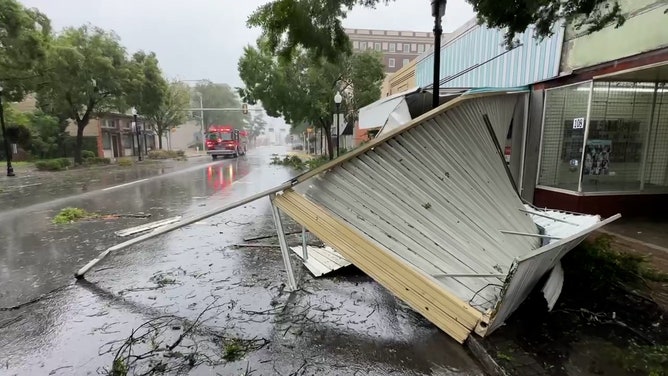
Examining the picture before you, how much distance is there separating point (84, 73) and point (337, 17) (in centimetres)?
2493

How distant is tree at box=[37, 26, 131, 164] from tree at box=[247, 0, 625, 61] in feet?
72.9

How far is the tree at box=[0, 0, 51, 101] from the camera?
50.7 ft

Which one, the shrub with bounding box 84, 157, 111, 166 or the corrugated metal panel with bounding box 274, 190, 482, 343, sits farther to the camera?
the shrub with bounding box 84, 157, 111, 166

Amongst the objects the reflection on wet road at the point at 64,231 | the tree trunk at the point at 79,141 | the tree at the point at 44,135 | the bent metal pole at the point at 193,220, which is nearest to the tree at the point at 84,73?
the tree trunk at the point at 79,141

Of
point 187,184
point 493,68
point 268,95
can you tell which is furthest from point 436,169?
point 268,95

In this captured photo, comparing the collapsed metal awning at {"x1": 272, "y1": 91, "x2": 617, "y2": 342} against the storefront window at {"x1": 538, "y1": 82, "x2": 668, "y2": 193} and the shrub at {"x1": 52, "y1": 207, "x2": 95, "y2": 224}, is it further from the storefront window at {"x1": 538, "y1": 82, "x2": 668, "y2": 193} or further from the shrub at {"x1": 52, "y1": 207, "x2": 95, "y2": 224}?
the shrub at {"x1": 52, "y1": 207, "x2": 95, "y2": 224}

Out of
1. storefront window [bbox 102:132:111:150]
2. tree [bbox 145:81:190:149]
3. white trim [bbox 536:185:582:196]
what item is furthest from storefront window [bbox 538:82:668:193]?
storefront window [bbox 102:132:111:150]

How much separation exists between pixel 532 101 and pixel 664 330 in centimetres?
664

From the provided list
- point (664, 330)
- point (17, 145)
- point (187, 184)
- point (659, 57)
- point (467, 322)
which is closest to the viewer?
point (467, 322)

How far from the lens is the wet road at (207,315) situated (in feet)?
11.0

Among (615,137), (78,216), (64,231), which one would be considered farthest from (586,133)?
(78,216)

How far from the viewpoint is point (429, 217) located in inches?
152

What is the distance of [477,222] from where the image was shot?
4.05m

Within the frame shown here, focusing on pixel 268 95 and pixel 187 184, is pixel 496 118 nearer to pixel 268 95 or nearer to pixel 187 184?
pixel 187 184
